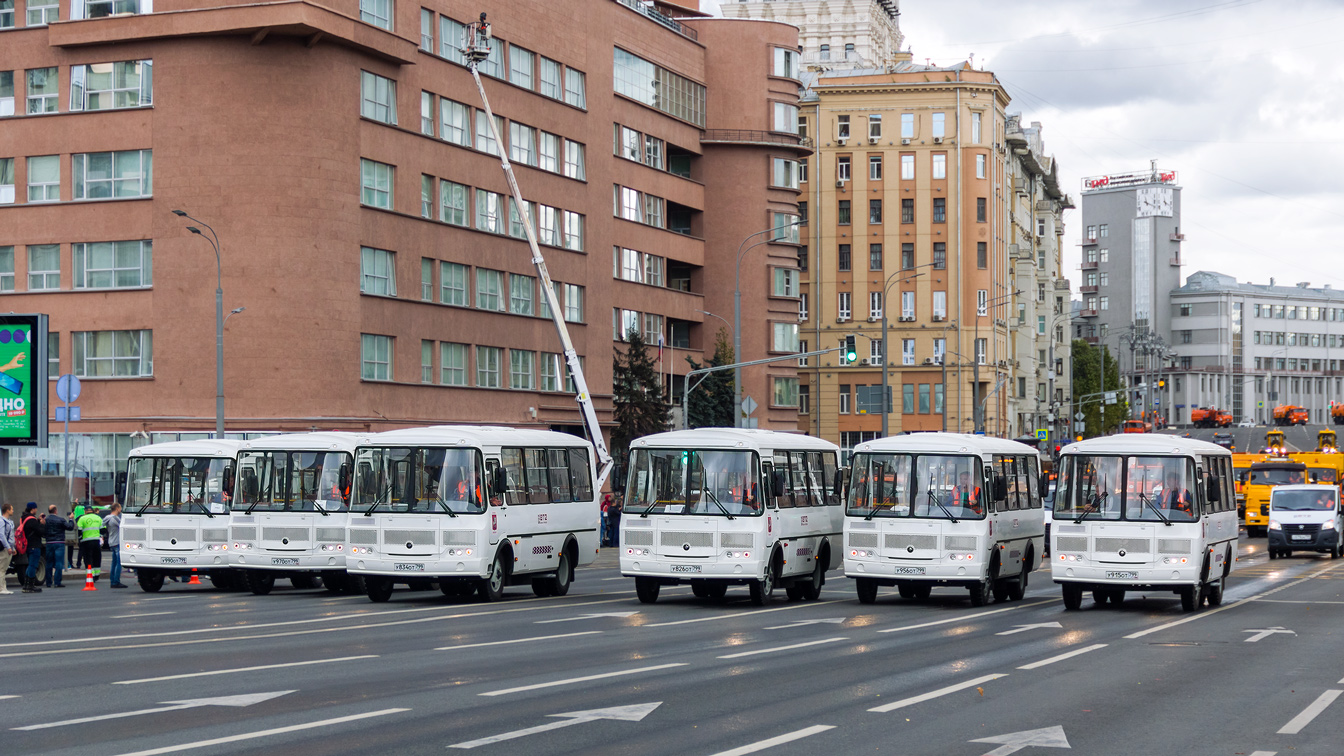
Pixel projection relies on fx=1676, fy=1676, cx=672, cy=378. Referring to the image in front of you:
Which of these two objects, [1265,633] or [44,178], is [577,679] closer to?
[1265,633]

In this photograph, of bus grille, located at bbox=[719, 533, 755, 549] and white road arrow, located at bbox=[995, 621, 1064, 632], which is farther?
bus grille, located at bbox=[719, 533, 755, 549]

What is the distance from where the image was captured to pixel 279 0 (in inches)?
2103

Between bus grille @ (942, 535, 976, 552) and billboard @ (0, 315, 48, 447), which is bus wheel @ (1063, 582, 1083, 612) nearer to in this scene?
bus grille @ (942, 535, 976, 552)

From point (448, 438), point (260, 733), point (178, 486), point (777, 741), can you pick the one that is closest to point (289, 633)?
point (448, 438)

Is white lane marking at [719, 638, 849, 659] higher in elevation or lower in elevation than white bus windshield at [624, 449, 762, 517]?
lower

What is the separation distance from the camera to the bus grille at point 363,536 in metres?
27.1

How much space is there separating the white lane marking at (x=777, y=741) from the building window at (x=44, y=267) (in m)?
49.2

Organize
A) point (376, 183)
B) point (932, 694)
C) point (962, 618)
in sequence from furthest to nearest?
point (376, 183)
point (962, 618)
point (932, 694)

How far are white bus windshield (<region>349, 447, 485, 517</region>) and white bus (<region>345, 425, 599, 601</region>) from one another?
16 millimetres

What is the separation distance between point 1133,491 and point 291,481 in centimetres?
1519

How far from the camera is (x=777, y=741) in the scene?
40.4ft

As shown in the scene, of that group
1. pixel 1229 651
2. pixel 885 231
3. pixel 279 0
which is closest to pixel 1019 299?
pixel 885 231

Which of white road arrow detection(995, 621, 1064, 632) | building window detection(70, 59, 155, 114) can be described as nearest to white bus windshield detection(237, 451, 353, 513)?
white road arrow detection(995, 621, 1064, 632)

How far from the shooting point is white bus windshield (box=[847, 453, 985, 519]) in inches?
1038
